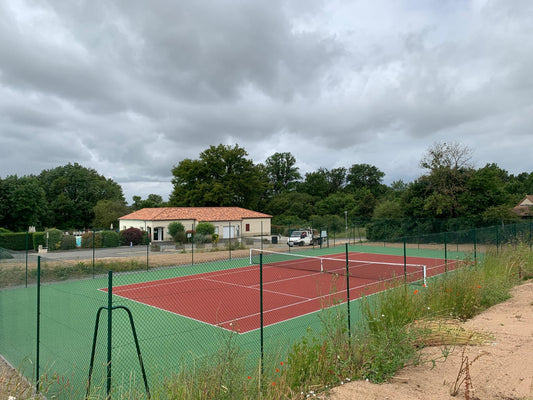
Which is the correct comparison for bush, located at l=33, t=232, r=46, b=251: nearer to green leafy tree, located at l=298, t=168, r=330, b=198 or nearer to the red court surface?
the red court surface

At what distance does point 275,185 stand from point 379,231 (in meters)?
53.9

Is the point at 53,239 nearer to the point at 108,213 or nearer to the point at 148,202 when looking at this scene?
the point at 108,213

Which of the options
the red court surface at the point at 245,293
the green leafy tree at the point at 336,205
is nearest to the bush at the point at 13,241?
the red court surface at the point at 245,293

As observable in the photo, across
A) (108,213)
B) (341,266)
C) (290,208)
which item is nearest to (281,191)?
(290,208)

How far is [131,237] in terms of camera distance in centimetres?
3856

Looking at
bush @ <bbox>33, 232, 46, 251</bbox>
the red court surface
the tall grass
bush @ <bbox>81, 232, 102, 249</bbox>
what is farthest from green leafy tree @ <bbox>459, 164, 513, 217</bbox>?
bush @ <bbox>33, 232, 46, 251</bbox>

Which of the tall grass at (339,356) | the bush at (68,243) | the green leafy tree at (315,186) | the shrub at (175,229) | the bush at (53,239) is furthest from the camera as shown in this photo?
the green leafy tree at (315,186)

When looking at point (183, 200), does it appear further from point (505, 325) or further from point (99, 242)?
point (505, 325)

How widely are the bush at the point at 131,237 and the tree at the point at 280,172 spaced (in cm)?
5550

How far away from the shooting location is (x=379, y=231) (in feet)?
132

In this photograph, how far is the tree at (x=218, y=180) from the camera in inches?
2542

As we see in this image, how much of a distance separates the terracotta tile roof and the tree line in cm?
1029

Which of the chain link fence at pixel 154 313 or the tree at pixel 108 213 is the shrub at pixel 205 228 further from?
the tree at pixel 108 213

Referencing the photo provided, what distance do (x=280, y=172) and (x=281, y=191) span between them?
5.65 m
